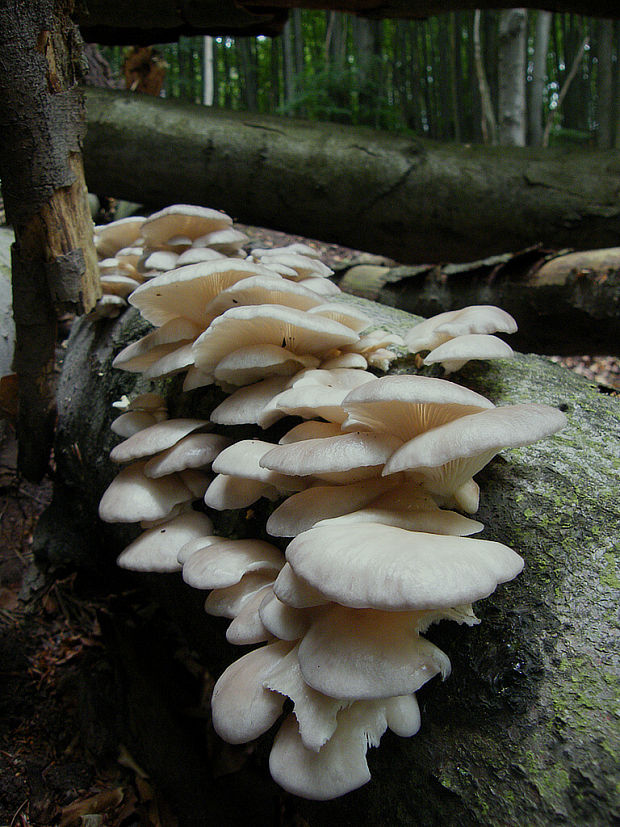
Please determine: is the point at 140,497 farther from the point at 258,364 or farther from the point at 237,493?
the point at 258,364

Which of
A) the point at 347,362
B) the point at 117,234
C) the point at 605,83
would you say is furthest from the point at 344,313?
the point at 605,83

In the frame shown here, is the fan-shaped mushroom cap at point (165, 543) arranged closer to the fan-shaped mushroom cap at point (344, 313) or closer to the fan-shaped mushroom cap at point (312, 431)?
the fan-shaped mushroom cap at point (312, 431)

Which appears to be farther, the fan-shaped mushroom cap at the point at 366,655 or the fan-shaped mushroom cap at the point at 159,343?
the fan-shaped mushroom cap at the point at 159,343

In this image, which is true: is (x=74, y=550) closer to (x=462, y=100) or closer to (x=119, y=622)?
(x=119, y=622)

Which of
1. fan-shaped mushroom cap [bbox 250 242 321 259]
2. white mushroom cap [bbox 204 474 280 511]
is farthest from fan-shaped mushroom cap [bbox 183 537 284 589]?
fan-shaped mushroom cap [bbox 250 242 321 259]

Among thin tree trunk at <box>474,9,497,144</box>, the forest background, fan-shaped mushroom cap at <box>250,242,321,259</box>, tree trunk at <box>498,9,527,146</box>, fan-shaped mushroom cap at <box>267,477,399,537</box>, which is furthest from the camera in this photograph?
the forest background

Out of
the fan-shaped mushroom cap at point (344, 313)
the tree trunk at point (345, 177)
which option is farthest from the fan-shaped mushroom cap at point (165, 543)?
the tree trunk at point (345, 177)

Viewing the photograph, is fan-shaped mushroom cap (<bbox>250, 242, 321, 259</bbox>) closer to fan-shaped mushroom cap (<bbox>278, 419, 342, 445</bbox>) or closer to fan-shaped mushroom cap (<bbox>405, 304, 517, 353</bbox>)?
fan-shaped mushroom cap (<bbox>405, 304, 517, 353</bbox>)
